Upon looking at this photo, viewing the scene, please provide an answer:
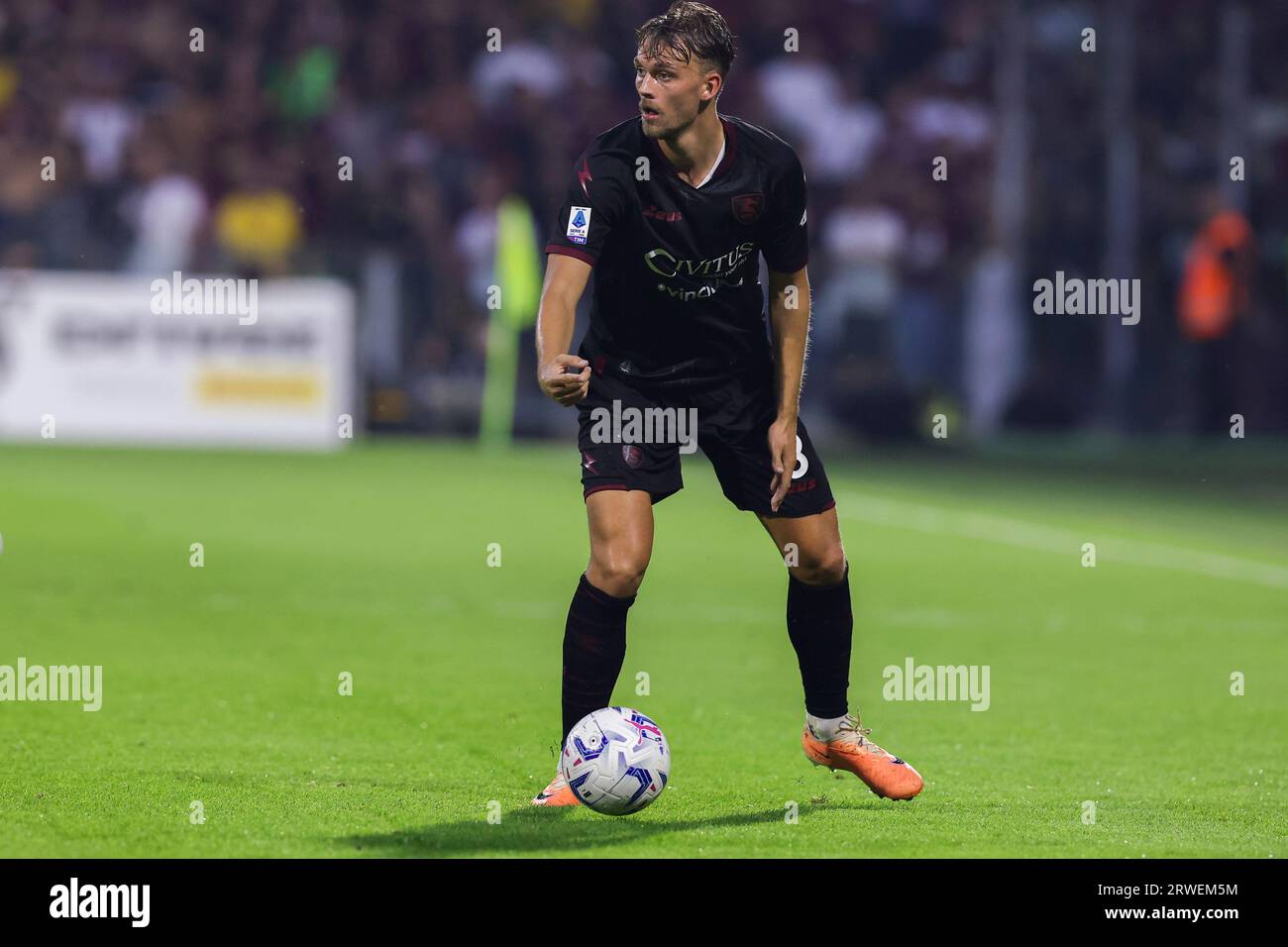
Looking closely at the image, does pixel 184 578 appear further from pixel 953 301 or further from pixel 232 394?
pixel 953 301

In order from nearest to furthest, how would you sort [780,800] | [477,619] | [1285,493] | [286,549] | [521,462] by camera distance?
[780,800]
[477,619]
[286,549]
[1285,493]
[521,462]

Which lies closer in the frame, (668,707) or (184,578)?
(668,707)

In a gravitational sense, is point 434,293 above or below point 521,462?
above

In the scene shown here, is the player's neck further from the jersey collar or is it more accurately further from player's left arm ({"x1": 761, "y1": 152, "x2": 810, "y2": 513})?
player's left arm ({"x1": 761, "y1": 152, "x2": 810, "y2": 513})

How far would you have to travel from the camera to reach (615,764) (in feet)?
19.3

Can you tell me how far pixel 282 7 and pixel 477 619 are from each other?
1336 cm

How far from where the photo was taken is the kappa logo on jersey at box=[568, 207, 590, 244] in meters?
6.02

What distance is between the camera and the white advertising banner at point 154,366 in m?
18.9

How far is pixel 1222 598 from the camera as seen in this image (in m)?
11.6

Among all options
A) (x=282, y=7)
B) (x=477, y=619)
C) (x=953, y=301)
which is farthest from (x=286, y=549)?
(x=282, y=7)
